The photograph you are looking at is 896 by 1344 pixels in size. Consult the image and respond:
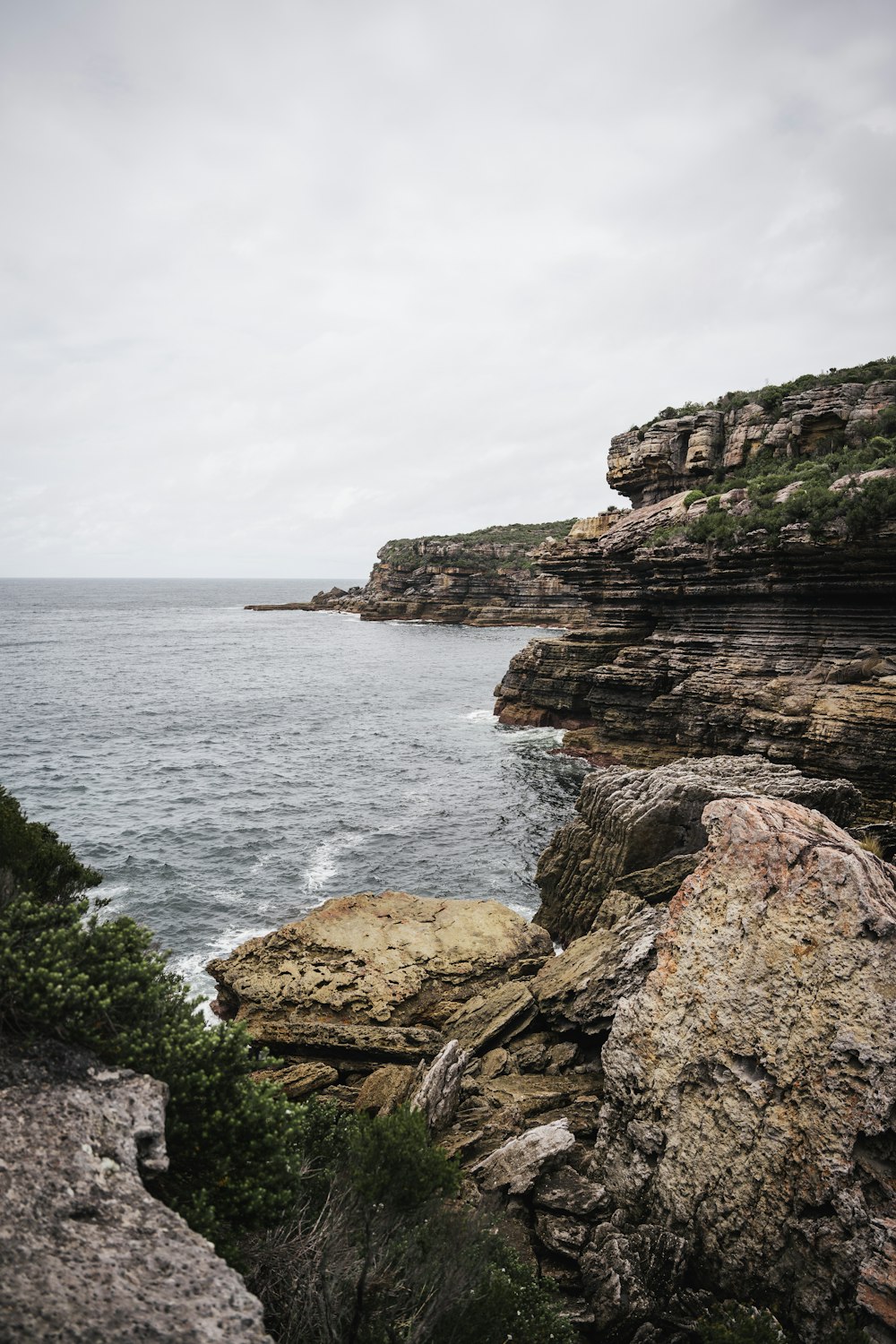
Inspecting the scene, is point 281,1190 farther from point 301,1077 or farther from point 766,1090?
point 766,1090

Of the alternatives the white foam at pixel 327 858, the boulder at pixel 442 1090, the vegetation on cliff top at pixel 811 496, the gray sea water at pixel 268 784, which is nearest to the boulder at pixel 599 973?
the boulder at pixel 442 1090

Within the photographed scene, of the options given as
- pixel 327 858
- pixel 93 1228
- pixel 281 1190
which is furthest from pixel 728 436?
pixel 93 1228

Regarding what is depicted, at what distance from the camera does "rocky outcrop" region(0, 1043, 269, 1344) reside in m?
5.65

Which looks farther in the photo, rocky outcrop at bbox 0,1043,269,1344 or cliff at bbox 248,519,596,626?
cliff at bbox 248,519,596,626

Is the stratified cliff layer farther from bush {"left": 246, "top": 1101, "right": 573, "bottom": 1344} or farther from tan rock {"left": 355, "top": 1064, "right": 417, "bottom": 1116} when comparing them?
bush {"left": 246, "top": 1101, "right": 573, "bottom": 1344}

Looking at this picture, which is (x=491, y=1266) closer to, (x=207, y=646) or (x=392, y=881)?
(x=392, y=881)

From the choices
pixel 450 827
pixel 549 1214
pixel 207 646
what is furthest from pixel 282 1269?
pixel 207 646

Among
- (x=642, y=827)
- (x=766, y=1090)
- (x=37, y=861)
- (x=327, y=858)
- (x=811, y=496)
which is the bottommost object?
(x=327, y=858)

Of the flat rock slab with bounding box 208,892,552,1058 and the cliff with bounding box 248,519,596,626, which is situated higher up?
the cliff with bounding box 248,519,596,626

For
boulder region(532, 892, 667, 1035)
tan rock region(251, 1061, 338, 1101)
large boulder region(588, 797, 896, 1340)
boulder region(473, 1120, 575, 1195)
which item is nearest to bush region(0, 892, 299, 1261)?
boulder region(473, 1120, 575, 1195)

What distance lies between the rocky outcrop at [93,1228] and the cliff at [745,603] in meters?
29.2

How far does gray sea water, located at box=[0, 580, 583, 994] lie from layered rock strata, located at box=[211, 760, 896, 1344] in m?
10.9

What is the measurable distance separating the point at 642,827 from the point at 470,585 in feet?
405

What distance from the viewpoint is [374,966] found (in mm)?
18828
